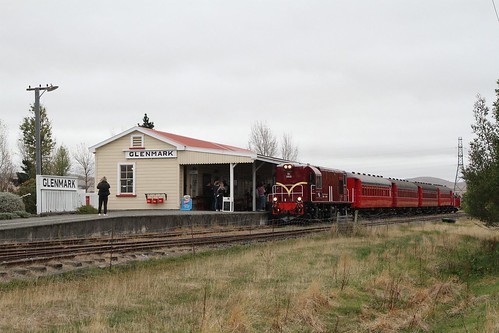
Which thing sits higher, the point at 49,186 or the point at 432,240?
the point at 49,186

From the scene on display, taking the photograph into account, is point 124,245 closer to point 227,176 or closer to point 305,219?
point 305,219

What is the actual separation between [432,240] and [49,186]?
16.2 m

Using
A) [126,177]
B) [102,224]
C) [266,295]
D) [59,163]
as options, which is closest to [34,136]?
[59,163]

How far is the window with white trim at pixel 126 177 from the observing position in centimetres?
3216

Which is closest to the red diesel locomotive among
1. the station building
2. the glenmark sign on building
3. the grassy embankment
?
the station building

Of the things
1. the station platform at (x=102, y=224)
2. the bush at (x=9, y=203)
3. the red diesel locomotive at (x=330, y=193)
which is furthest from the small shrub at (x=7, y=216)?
the red diesel locomotive at (x=330, y=193)

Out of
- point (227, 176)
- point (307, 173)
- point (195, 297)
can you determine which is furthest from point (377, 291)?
point (227, 176)

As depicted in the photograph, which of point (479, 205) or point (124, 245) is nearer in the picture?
point (124, 245)

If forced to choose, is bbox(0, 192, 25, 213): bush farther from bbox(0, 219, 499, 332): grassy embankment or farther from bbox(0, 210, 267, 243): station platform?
bbox(0, 219, 499, 332): grassy embankment

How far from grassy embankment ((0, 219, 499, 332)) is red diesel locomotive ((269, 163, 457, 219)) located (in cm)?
1128

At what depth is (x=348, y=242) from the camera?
21.1 metres

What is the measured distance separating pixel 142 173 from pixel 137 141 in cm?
180

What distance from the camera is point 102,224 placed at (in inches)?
814

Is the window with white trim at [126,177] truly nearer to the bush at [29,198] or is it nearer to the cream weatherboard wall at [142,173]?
the cream weatherboard wall at [142,173]
